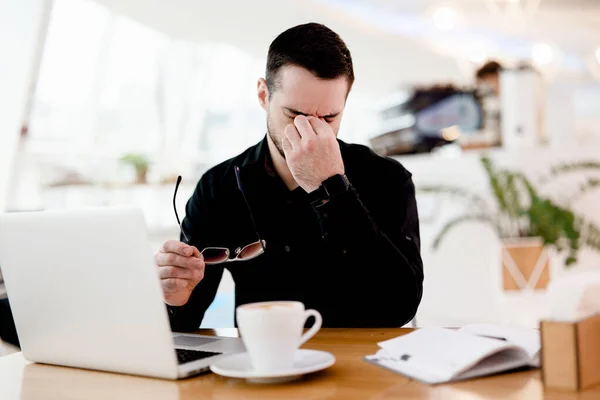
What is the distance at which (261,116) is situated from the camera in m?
10.0

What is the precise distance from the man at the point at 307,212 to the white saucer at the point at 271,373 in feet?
1.47

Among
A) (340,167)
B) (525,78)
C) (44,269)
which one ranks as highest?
(525,78)

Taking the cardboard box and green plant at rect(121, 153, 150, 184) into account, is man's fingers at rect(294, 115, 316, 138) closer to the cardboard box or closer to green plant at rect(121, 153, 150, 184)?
the cardboard box

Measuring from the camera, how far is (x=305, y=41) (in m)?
1.78

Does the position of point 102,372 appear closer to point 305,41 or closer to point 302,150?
point 302,150

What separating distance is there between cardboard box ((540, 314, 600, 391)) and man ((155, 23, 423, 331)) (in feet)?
2.13

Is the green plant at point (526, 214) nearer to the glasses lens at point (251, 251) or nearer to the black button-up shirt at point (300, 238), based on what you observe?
the black button-up shirt at point (300, 238)

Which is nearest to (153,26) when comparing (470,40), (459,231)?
(459,231)

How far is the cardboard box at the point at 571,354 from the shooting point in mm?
854

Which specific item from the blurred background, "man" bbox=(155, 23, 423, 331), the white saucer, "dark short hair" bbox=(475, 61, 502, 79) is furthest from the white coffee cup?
"dark short hair" bbox=(475, 61, 502, 79)

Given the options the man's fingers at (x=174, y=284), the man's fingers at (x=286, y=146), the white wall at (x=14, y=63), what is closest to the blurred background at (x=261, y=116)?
the white wall at (x=14, y=63)

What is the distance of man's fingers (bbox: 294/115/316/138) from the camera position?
1573mm

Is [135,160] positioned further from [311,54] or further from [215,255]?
[215,255]

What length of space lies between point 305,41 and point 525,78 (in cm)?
538
